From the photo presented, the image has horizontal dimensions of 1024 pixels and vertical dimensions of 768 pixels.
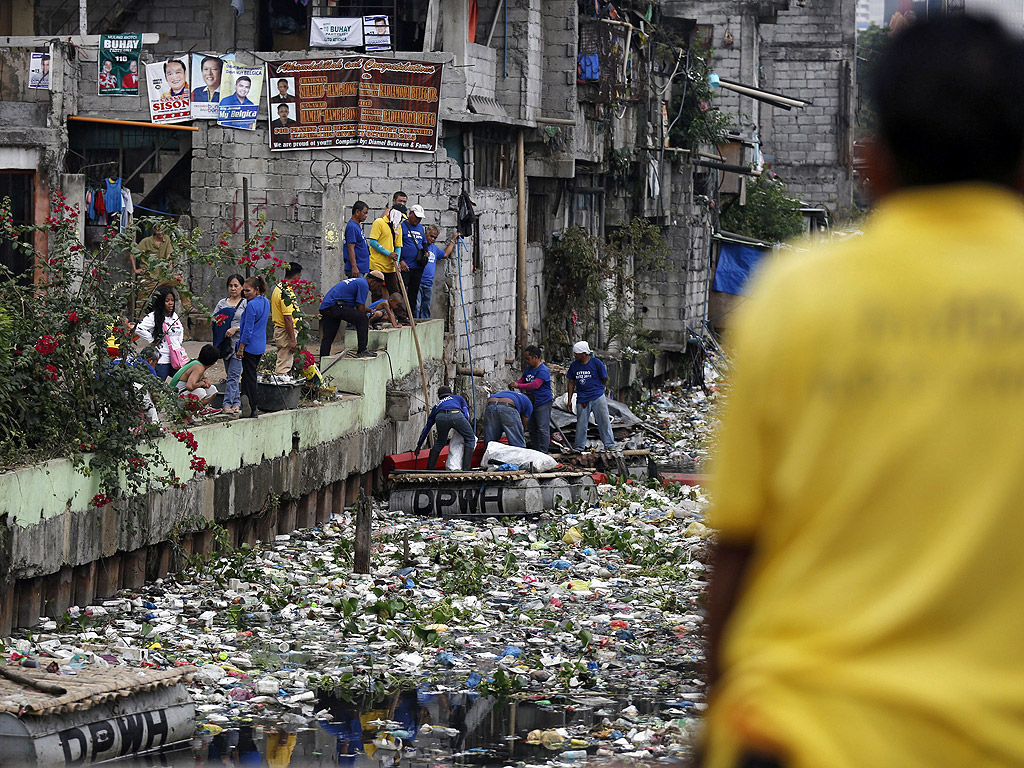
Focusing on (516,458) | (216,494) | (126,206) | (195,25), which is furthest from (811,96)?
(216,494)

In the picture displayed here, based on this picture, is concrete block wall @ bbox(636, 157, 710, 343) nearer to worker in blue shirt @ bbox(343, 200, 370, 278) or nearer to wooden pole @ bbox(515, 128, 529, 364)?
wooden pole @ bbox(515, 128, 529, 364)

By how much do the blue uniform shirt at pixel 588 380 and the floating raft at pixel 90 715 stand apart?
39.3 ft

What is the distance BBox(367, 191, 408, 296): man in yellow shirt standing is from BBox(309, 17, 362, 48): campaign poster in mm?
2489

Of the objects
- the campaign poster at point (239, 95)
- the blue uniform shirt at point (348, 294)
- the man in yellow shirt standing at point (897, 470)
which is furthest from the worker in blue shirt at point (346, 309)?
the man in yellow shirt standing at point (897, 470)

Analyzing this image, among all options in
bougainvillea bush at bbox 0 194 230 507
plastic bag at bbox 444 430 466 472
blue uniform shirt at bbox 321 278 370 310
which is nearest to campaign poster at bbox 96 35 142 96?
blue uniform shirt at bbox 321 278 370 310

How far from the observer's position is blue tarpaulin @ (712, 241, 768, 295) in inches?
1330

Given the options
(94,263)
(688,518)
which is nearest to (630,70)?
(688,518)

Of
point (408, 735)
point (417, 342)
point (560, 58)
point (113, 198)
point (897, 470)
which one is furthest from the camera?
point (560, 58)

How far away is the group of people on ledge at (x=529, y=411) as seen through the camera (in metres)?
17.1

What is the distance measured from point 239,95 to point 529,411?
19.1 feet

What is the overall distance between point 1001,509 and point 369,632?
974cm

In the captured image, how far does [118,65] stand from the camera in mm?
19781

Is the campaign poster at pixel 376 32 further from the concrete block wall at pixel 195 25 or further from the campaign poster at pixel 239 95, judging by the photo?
the concrete block wall at pixel 195 25

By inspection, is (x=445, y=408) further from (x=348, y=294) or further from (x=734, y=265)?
(x=734, y=265)
